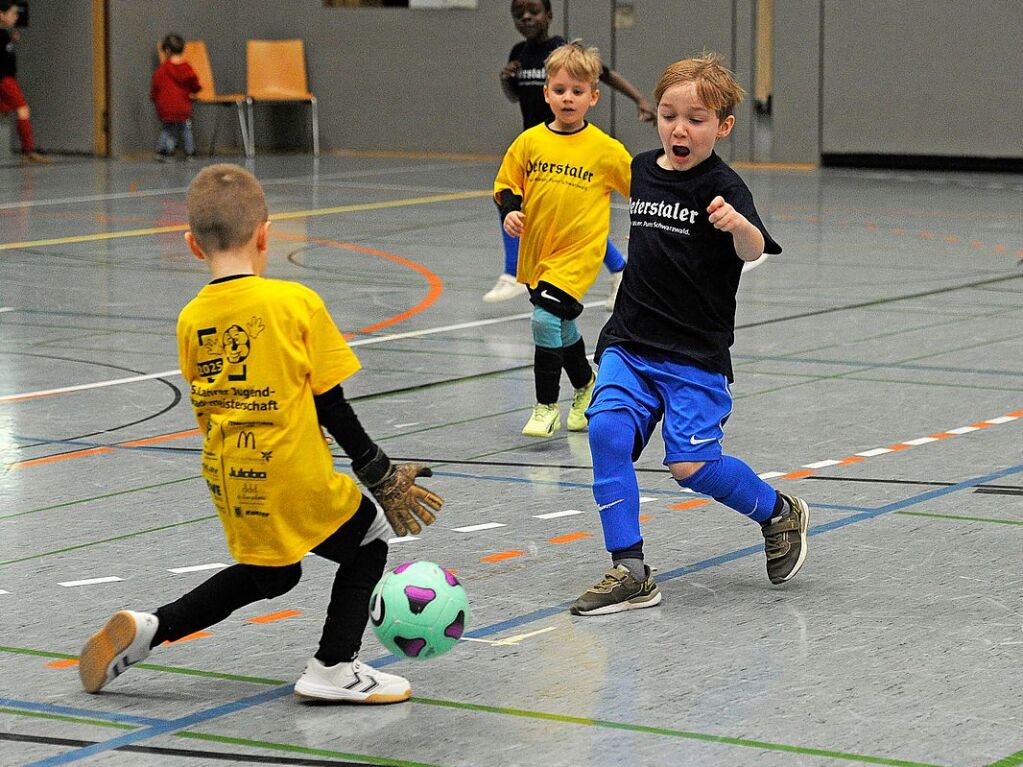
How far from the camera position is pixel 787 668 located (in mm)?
4391

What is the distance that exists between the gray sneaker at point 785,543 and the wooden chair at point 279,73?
21.6m

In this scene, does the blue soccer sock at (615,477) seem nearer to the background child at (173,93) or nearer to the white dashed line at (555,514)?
the white dashed line at (555,514)

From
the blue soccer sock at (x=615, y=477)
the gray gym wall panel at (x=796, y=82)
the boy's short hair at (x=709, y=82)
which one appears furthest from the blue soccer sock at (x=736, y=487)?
the gray gym wall panel at (x=796, y=82)

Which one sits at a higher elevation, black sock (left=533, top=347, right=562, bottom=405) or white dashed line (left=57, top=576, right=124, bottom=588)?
black sock (left=533, top=347, right=562, bottom=405)

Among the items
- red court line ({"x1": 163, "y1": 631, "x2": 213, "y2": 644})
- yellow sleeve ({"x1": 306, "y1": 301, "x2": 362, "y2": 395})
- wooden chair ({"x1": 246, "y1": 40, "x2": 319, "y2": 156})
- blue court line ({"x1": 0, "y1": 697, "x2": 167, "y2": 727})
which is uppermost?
wooden chair ({"x1": 246, "y1": 40, "x2": 319, "y2": 156})

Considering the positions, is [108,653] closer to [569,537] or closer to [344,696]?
[344,696]

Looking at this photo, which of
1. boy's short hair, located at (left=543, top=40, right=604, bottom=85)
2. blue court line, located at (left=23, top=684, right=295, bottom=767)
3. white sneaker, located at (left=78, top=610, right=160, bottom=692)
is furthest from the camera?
boy's short hair, located at (left=543, top=40, right=604, bottom=85)

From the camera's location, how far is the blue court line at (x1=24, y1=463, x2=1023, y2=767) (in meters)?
3.84

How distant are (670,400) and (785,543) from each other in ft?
1.83

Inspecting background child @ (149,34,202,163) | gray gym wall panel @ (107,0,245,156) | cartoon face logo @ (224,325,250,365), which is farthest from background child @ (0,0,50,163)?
cartoon face logo @ (224,325,250,365)

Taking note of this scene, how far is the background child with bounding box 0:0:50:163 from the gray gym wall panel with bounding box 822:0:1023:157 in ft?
35.1

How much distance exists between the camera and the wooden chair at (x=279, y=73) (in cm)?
2616

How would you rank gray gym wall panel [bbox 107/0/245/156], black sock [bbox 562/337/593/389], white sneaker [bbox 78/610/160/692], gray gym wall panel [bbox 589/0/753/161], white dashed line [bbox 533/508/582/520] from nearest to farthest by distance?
white sneaker [bbox 78/610/160/692]
white dashed line [bbox 533/508/582/520]
black sock [bbox 562/337/593/389]
gray gym wall panel [bbox 589/0/753/161]
gray gym wall panel [bbox 107/0/245/156]

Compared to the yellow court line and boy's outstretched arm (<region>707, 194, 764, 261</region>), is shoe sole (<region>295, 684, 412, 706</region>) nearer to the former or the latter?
boy's outstretched arm (<region>707, 194, 764, 261</region>)
